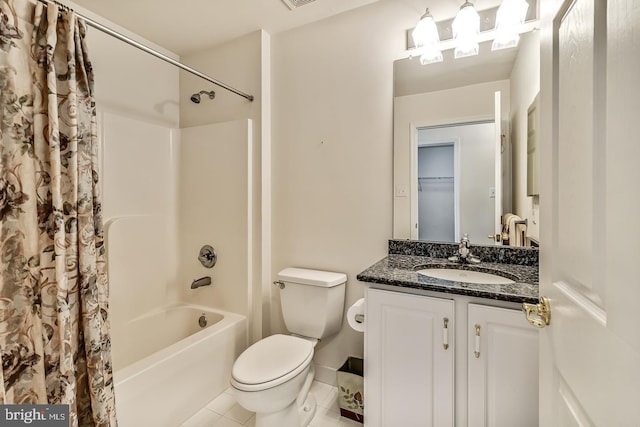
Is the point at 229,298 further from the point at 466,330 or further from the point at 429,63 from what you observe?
the point at 429,63

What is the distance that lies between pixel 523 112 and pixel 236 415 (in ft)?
7.30

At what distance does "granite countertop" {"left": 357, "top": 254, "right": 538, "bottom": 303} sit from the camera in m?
1.08

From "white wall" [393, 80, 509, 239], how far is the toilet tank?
19.6 inches

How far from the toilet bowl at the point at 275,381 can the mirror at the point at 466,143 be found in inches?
35.5

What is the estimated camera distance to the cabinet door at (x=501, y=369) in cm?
104

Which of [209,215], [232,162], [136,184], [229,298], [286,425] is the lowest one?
[286,425]

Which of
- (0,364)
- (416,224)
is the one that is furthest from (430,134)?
(0,364)

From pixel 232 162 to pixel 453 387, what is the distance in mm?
1852

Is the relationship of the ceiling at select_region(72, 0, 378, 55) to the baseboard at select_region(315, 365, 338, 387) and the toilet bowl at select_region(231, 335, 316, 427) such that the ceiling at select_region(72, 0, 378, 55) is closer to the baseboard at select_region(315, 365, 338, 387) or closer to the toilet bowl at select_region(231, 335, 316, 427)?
the toilet bowl at select_region(231, 335, 316, 427)

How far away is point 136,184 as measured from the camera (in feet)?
6.92

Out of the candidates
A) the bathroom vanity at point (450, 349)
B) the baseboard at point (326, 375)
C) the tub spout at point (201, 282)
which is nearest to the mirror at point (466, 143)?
the bathroom vanity at point (450, 349)

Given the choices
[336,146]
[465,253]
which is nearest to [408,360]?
[465,253]
